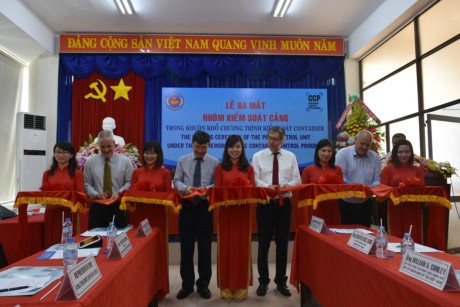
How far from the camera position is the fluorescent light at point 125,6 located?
4.93 metres

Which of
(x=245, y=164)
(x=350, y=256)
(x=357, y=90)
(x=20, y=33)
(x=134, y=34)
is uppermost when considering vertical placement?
(x=134, y=34)

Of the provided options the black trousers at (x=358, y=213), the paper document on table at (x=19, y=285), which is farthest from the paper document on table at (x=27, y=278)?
the black trousers at (x=358, y=213)

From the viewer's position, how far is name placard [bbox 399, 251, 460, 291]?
1139mm

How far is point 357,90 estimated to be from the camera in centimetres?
663

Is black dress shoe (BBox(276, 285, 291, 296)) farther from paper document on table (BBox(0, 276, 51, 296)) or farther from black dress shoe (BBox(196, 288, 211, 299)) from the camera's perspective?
paper document on table (BBox(0, 276, 51, 296))

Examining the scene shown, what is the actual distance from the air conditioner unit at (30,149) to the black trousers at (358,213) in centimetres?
505

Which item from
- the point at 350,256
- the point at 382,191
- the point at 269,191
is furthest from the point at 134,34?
the point at 350,256

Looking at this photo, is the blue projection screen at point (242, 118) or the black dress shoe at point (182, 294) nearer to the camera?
the black dress shoe at point (182, 294)

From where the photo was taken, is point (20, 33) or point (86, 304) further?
point (20, 33)

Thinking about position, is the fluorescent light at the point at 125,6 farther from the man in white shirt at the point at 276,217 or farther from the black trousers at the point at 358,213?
the black trousers at the point at 358,213

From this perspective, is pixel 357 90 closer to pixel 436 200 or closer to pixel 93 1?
pixel 436 200

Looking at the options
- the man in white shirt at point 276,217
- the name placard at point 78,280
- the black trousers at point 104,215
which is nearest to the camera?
the name placard at point 78,280

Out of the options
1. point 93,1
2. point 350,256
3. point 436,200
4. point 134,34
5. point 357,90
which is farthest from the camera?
point 357,90

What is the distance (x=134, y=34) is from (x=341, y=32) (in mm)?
3961
